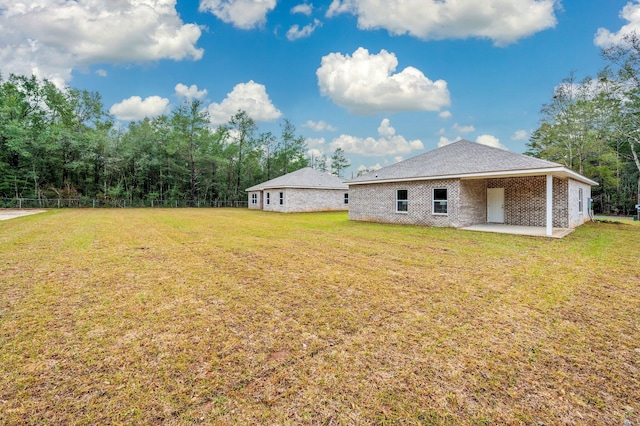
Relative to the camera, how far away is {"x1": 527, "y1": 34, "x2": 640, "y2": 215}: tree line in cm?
2027

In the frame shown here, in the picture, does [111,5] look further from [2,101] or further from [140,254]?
[2,101]

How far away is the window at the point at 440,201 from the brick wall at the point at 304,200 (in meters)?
13.8

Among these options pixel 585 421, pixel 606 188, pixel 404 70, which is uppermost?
pixel 404 70

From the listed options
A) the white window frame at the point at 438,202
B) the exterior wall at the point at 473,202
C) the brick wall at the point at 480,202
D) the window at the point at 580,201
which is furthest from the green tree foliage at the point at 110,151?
the window at the point at 580,201

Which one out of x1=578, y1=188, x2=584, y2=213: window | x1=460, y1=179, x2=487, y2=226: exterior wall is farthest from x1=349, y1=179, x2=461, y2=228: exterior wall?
x1=578, y1=188, x2=584, y2=213: window

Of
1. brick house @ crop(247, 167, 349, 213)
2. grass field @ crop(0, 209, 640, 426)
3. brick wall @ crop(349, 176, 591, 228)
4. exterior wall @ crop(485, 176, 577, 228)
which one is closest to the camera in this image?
grass field @ crop(0, 209, 640, 426)

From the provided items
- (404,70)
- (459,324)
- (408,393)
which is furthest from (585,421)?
(404,70)

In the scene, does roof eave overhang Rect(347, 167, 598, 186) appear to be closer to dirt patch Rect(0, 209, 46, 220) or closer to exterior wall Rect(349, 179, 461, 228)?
exterior wall Rect(349, 179, 461, 228)

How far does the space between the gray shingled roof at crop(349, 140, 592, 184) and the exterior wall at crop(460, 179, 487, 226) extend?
0.92 m

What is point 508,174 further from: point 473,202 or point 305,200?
point 305,200

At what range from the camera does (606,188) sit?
28172 millimetres

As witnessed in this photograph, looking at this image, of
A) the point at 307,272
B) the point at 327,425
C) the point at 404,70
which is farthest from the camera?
the point at 404,70

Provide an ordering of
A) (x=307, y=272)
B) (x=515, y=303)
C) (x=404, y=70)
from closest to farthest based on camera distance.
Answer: (x=515, y=303), (x=307, y=272), (x=404, y=70)

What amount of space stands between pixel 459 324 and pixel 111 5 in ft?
62.7
